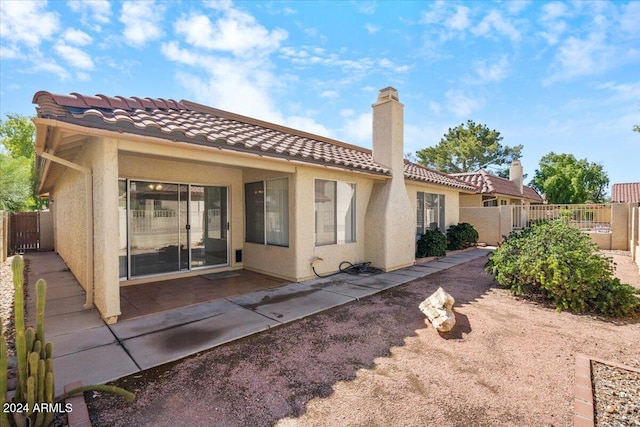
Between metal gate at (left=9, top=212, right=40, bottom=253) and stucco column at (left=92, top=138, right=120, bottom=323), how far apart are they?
16.2 meters

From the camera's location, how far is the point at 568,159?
1617 inches

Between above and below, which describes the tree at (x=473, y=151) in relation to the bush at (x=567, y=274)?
above

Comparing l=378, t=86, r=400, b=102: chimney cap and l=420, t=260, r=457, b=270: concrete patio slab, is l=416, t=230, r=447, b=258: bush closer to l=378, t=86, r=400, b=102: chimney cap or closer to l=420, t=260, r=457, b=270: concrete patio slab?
l=420, t=260, r=457, b=270: concrete patio slab

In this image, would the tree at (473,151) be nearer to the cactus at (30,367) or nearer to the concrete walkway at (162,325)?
the concrete walkway at (162,325)

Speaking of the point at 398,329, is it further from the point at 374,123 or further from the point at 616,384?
the point at 374,123

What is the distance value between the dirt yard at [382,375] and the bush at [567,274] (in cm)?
47

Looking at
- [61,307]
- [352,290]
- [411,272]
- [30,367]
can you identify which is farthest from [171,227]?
[411,272]

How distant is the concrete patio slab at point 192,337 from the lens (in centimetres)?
414

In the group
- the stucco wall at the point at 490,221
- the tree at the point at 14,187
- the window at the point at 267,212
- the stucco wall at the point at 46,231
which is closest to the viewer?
the window at the point at 267,212

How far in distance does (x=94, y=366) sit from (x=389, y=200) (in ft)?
27.1

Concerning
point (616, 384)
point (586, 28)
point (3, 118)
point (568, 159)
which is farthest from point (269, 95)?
point (3, 118)

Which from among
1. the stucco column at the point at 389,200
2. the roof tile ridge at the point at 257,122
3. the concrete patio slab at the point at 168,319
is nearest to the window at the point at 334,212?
the stucco column at the point at 389,200

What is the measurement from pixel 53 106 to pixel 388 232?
8399 mm

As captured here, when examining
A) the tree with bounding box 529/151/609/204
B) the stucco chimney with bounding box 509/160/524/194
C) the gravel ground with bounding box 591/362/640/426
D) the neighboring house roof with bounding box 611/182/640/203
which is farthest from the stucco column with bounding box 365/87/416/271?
the tree with bounding box 529/151/609/204
